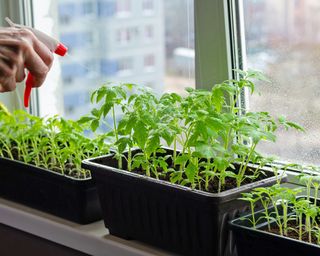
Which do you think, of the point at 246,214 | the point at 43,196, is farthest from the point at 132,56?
the point at 246,214

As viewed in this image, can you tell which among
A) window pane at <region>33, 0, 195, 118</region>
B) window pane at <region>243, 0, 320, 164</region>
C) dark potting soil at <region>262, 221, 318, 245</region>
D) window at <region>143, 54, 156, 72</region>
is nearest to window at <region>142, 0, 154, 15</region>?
window pane at <region>33, 0, 195, 118</region>

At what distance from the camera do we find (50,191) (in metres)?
1.70

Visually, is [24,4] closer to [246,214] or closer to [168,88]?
[168,88]

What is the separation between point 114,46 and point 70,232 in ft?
1.97

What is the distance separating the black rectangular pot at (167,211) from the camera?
1.33 m

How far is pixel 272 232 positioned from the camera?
1.32m

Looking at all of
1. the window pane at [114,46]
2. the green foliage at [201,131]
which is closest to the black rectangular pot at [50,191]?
the green foliage at [201,131]

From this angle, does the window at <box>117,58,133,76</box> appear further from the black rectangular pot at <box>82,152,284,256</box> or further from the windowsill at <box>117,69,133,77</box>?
the black rectangular pot at <box>82,152,284,256</box>

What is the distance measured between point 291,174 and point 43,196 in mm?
606

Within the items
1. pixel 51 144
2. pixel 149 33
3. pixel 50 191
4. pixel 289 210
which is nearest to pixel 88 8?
pixel 149 33

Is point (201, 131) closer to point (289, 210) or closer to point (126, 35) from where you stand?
point (289, 210)

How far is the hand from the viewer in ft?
3.80

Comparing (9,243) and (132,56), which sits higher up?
(132,56)

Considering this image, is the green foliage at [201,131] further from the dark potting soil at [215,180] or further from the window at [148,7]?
the window at [148,7]
